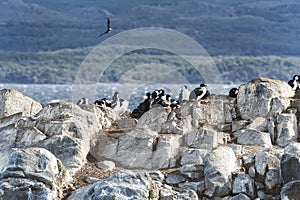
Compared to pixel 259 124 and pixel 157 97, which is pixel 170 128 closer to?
pixel 259 124

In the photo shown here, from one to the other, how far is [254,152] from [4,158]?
26.7 feet

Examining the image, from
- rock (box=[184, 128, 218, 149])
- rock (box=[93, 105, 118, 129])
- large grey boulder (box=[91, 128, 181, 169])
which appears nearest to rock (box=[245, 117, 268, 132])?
rock (box=[184, 128, 218, 149])

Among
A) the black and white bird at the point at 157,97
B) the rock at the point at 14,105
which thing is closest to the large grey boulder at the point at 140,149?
the rock at the point at 14,105

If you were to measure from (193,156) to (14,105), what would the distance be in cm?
804

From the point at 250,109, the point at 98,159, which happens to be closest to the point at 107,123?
the point at 98,159

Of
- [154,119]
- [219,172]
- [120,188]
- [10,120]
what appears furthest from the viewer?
[154,119]

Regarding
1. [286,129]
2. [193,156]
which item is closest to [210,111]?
[286,129]

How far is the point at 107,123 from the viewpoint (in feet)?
109

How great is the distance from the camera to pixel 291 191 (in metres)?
28.0

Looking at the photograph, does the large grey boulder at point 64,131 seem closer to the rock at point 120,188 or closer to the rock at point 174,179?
the rock at point 120,188

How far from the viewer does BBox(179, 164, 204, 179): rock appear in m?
29.1

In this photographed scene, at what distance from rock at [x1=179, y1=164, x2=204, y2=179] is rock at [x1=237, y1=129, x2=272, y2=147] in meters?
2.93

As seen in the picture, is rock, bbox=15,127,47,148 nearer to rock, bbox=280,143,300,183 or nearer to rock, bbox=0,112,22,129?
rock, bbox=0,112,22,129

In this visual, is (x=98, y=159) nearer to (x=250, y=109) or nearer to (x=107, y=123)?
(x=107, y=123)
